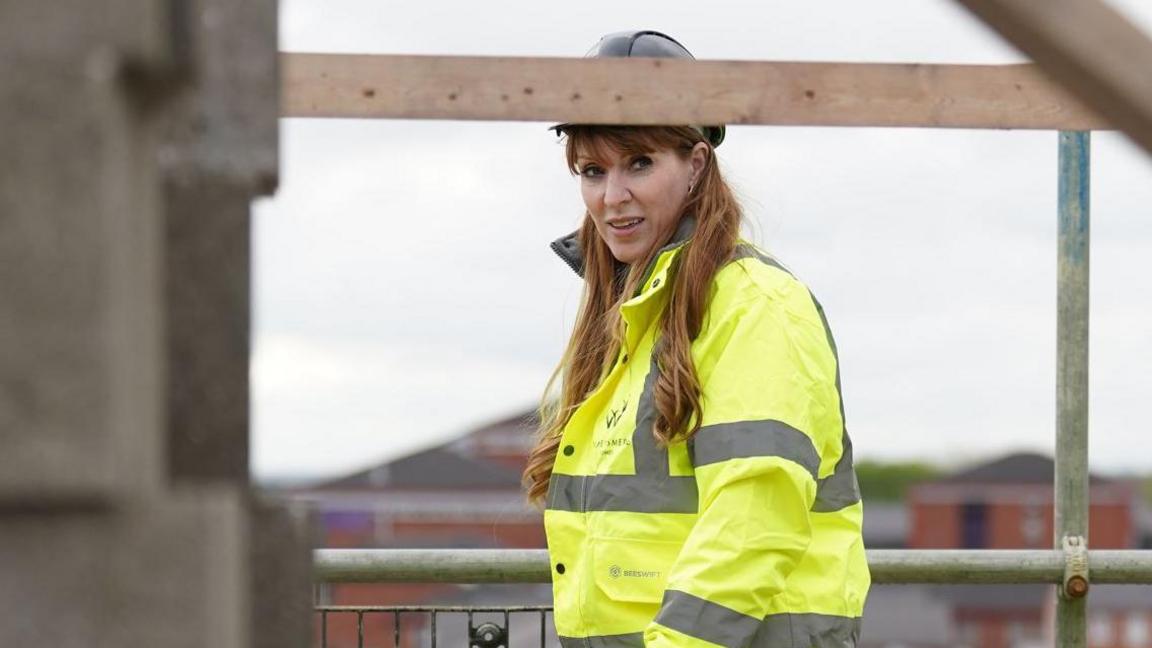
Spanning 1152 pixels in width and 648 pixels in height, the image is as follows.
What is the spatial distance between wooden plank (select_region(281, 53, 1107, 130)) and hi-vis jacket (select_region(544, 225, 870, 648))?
21.6 inches

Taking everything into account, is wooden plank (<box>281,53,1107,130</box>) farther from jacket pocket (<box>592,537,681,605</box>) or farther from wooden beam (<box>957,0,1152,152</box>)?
jacket pocket (<box>592,537,681,605</box>)

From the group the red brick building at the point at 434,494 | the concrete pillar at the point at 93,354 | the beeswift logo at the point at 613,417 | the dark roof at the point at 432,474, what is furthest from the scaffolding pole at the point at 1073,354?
the dark roof at the point at 432,474

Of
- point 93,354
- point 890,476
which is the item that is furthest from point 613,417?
point 890,476

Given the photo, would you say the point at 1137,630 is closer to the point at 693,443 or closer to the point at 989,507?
the point at 989,507

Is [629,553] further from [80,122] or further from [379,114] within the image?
[80,122]

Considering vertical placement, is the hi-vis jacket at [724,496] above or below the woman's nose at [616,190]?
below

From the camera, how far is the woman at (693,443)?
2.88 meters

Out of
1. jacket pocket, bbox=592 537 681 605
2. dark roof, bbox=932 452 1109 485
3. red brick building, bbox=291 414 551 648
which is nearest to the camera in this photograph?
jacket pocket, bbox=592 537 681 605

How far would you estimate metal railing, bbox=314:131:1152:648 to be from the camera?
415cm

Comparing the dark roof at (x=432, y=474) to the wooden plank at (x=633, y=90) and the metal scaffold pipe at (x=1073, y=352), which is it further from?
the wooden plank at (x=633, y=90)

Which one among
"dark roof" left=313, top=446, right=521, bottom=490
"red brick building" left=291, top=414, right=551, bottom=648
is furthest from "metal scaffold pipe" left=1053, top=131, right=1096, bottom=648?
"dark roof" left=313, top=446, right=521, bottom=490

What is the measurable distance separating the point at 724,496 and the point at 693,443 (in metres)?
0.15

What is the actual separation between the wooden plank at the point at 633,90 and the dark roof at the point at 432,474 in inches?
2587

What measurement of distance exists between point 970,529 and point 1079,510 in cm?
6890
